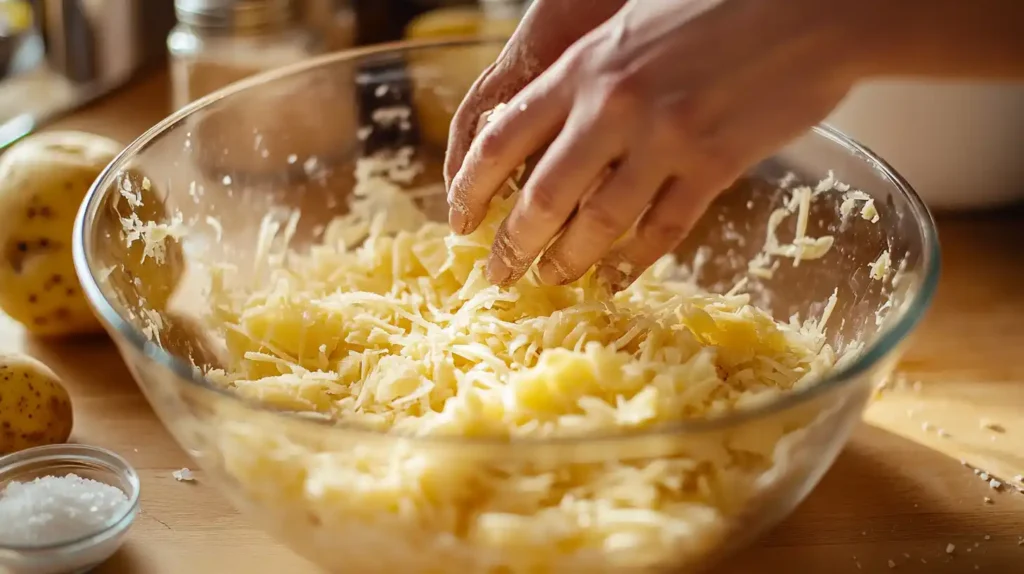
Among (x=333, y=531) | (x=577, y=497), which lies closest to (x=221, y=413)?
(x=333, y=531)

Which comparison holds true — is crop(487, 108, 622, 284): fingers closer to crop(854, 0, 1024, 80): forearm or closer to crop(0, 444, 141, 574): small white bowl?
crop(854, 0, 1024, 80): forearm

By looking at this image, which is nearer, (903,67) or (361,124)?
(903,67)

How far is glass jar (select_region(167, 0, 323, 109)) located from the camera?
170 cm

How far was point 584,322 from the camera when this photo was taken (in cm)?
106

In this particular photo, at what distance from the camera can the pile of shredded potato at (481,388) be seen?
0.81 meters

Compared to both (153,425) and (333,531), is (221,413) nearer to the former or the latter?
(333,531)

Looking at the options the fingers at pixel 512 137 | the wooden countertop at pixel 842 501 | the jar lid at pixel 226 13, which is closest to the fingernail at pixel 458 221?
the fingers at pixel 512 137

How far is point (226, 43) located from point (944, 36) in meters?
1.22

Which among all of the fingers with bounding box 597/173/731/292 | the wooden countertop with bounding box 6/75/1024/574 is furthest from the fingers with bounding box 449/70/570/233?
the wooden countertop with bounding box 6/75/1024/574

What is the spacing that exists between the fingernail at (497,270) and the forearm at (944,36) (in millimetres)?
413

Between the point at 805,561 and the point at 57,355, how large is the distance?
98 centimetres

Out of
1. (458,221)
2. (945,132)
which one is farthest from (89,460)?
(945,132)

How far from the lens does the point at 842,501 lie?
44.1 inches

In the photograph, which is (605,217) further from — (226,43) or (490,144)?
(226,43)
